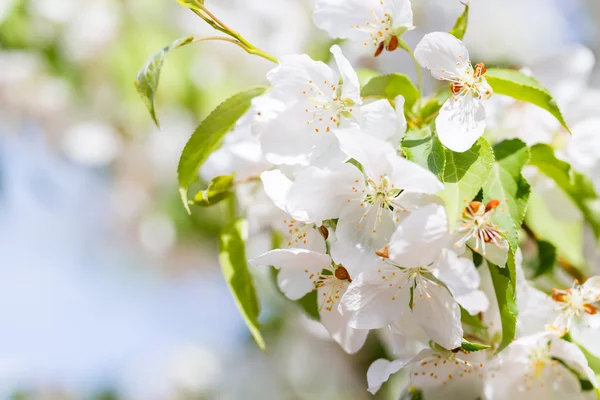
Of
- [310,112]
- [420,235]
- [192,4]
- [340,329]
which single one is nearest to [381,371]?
[340,329]

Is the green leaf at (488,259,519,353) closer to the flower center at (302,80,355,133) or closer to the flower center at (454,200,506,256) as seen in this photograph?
the flower center at (454,200,506,256)

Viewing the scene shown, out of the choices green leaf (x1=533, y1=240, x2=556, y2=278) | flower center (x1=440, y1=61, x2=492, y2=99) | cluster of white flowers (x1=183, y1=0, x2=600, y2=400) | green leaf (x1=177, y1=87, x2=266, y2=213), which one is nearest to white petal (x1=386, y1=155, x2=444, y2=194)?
cluster of white flowers (x1=183, y1=0, x2=600, y2=400)

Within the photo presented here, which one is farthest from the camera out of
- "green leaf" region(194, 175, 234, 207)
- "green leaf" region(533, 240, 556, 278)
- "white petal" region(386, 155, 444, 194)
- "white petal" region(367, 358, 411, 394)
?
"green leaf" region(533, 240, 556, 278)

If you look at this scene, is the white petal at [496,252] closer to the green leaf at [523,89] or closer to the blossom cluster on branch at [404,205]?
the blossom cluster on branch at [404,205]

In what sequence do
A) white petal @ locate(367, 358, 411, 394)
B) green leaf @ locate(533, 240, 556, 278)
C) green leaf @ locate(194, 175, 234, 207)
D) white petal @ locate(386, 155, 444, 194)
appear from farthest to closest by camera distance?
green leaf @ locate(533, 240, 556, 278) → green leaf @ locate(194, 175, 234, 207) → white petal @ locate(367, 358, 411, 394) → white petal @ locate(386, 155, 444, 194)

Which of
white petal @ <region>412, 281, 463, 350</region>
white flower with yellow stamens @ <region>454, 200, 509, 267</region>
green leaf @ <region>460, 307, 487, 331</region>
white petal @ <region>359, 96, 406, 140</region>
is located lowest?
green leaf @ <region>460, 307, 487, 331</region>

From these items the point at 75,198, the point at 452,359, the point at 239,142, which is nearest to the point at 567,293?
the point at 452,359

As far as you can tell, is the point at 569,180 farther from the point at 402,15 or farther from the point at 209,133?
the point at 209,133
